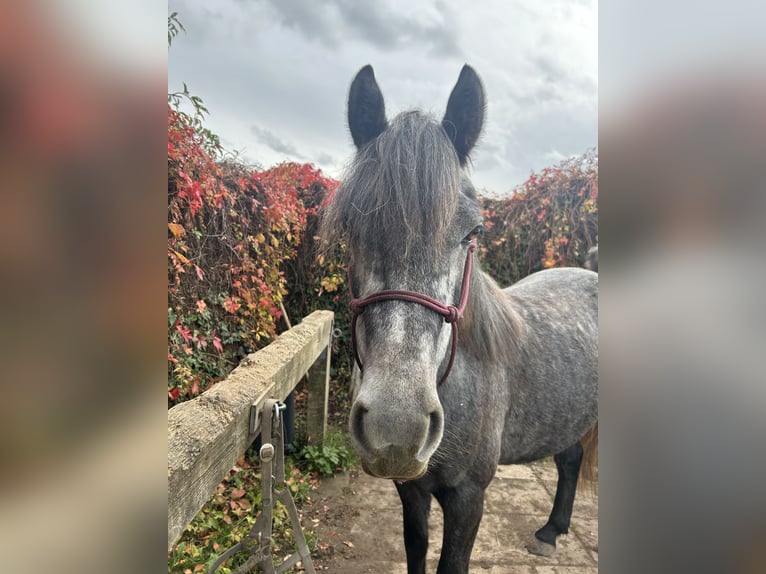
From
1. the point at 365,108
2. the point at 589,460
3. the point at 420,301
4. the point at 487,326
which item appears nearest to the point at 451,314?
the point at 420,301

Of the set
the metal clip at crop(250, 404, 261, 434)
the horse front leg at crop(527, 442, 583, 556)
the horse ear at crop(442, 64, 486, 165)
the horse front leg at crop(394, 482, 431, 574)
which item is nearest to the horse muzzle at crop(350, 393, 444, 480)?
the metal clip at crop(250, 404, 261, 434)

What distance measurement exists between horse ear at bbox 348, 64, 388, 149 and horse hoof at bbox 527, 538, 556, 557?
2.90 metres

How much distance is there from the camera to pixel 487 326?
1925 millimetres

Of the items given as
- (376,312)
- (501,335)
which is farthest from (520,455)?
(376,312)

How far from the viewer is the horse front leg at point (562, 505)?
2.89 m

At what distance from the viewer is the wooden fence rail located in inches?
42.5

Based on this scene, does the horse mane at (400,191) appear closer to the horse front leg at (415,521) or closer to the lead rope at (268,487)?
the lead rope at (268,487)

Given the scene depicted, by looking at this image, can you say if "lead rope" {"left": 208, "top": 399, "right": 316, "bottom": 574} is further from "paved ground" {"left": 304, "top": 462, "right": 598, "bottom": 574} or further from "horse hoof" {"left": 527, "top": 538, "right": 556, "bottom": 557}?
"horse hoof" {"left": 527, "top": 538, "right": 556, "bottom": 557}

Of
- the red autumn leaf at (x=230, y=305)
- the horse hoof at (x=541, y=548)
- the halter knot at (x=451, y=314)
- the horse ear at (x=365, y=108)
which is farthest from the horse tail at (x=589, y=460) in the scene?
the red autumn leaf at (x=230, y=305)

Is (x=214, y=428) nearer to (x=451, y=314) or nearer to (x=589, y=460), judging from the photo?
(x=451, y=314)
